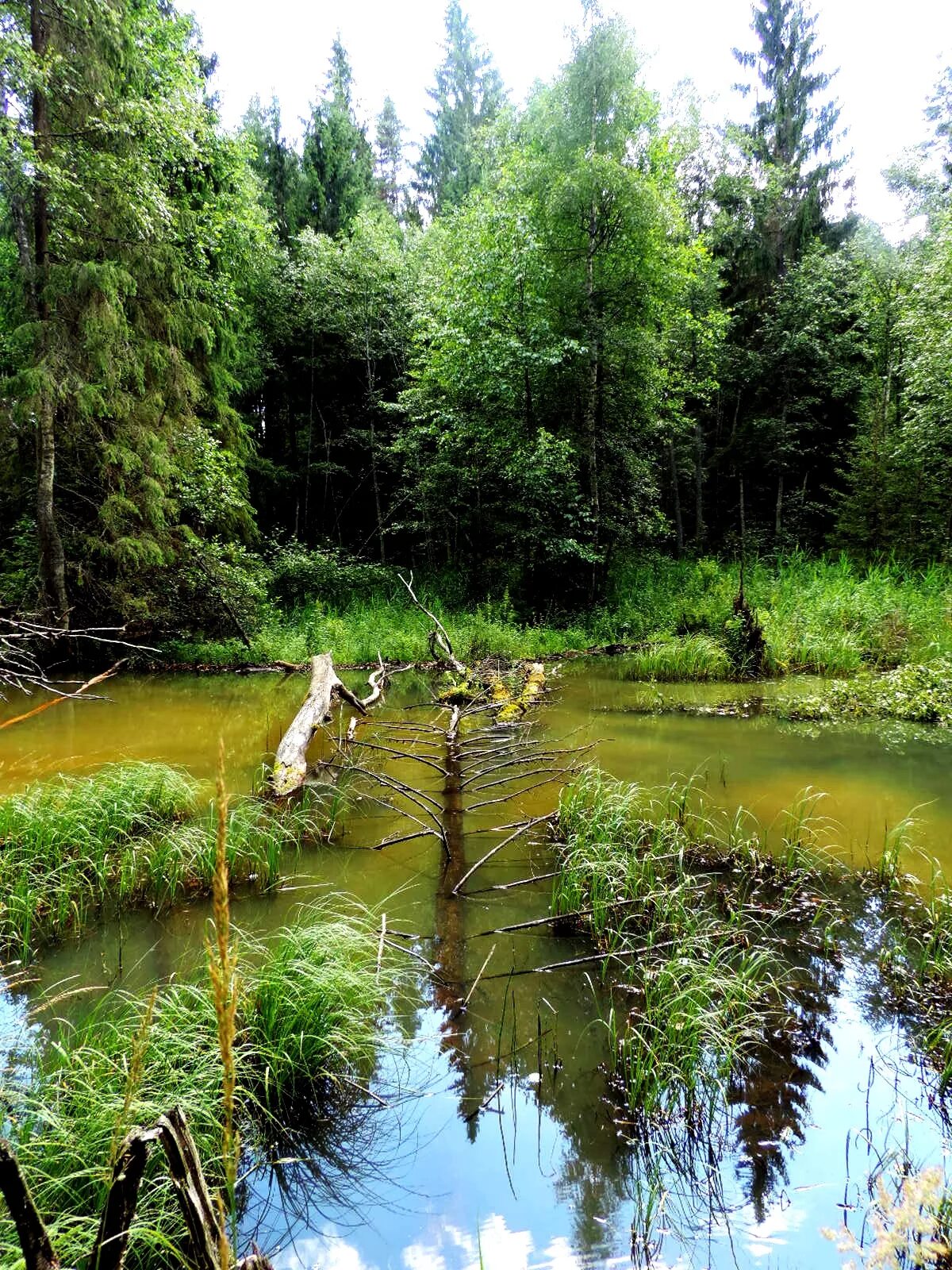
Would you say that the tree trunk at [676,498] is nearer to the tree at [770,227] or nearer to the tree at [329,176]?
the tree at [770,227]

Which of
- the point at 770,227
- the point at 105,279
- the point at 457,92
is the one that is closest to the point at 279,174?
the point at 457,92

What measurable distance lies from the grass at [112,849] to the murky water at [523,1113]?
0.70 ft

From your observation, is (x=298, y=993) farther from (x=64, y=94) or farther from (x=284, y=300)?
(x=284, y=300)

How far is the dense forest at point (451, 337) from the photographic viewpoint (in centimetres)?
1063

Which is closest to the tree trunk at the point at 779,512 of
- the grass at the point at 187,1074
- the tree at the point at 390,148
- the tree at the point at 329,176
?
the tree at the point at 329,176

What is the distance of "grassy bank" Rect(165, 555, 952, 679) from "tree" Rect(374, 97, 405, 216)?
88.7 ft

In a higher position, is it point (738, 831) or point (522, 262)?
point (522, 262)

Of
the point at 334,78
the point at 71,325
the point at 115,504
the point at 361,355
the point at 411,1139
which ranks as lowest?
the point at 411,1139

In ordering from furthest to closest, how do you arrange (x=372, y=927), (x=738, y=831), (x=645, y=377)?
(x=645, y=377)
(x=738, y=831)
(x=372, y=927)

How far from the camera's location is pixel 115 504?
1107 cm

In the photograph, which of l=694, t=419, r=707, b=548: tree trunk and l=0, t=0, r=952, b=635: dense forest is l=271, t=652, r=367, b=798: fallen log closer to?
l=0, t=0, r=952, b=635: dense forest

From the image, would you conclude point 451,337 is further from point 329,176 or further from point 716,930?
point 716,930

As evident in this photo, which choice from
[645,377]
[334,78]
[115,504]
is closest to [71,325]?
[115,504]

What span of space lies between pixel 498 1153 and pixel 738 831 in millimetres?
2833
